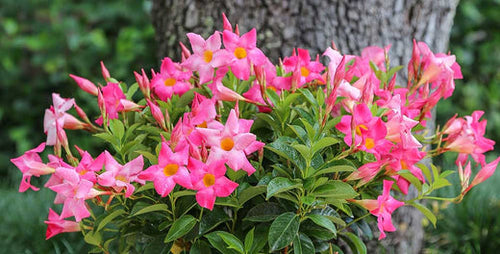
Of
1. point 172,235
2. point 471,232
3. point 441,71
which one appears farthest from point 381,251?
point 172,235

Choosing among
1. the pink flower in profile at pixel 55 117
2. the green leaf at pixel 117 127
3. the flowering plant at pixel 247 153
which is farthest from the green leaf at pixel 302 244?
the pink flower in profile at pixel 55 117

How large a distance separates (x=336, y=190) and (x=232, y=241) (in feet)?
0.77

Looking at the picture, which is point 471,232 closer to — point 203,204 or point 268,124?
point 268,124

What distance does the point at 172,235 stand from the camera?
108cm

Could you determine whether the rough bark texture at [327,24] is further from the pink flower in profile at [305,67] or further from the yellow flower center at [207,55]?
the yellow flower center at [207,55]

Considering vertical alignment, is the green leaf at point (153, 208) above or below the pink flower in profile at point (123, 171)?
below

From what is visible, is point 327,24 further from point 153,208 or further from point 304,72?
point 153,208

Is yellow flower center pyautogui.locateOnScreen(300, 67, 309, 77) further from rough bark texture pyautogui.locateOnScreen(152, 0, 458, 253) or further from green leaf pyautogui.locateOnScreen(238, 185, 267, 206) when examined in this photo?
rough bark texture pyautogui.locateOnScreen(152, 0, 458, 253)

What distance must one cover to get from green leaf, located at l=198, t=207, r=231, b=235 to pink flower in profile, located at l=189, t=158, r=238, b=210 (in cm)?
16

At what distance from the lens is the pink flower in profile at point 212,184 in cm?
98

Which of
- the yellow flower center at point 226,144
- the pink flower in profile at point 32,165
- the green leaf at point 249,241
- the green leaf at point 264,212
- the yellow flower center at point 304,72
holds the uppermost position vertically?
the yellow flower center at point 304,72

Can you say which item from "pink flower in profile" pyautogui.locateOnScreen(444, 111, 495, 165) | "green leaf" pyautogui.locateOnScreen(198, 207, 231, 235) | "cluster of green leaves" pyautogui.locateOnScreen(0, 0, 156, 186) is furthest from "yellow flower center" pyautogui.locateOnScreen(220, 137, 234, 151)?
"cluster of green leaves" pyautogui.locateOnScreen(0, 0, 156, 186)

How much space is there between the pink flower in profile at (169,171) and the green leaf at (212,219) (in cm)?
19

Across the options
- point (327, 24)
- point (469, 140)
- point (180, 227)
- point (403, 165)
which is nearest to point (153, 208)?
point (180, 227)
